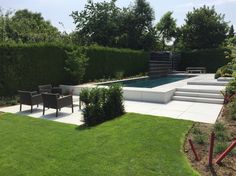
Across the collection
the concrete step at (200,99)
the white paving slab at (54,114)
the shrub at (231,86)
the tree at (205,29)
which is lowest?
the white paving slab at (54,114)

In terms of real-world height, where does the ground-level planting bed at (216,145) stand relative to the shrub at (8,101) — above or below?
below

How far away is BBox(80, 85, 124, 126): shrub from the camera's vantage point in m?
7.27

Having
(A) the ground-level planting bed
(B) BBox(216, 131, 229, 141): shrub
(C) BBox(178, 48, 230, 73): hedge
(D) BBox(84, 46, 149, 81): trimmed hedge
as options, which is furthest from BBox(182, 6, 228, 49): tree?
(B) BBox(216, 131, 229, 141): shrub

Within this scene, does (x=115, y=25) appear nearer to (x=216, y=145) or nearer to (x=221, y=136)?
(x=221, y=136)

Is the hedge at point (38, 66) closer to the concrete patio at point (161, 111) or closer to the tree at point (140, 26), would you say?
the concrete patio at point (161, 111)

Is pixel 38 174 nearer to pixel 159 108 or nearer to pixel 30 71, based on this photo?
pixel 159 108

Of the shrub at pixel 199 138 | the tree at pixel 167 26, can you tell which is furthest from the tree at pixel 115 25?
the shrub at pixel 199 138

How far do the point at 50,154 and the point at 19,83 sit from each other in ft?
25.1

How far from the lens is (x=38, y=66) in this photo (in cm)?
1259

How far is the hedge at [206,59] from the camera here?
2562 centimetres

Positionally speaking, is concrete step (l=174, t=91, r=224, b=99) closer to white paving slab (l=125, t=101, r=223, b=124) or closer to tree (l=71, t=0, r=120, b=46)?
white paving slab (l=125, t=101, r=223, b=124)

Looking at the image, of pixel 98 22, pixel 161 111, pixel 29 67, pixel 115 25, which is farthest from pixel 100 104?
pixel 98 22

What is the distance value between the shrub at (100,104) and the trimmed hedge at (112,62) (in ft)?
27.3

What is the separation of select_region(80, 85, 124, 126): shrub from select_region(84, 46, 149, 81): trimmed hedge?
832 centimetres
